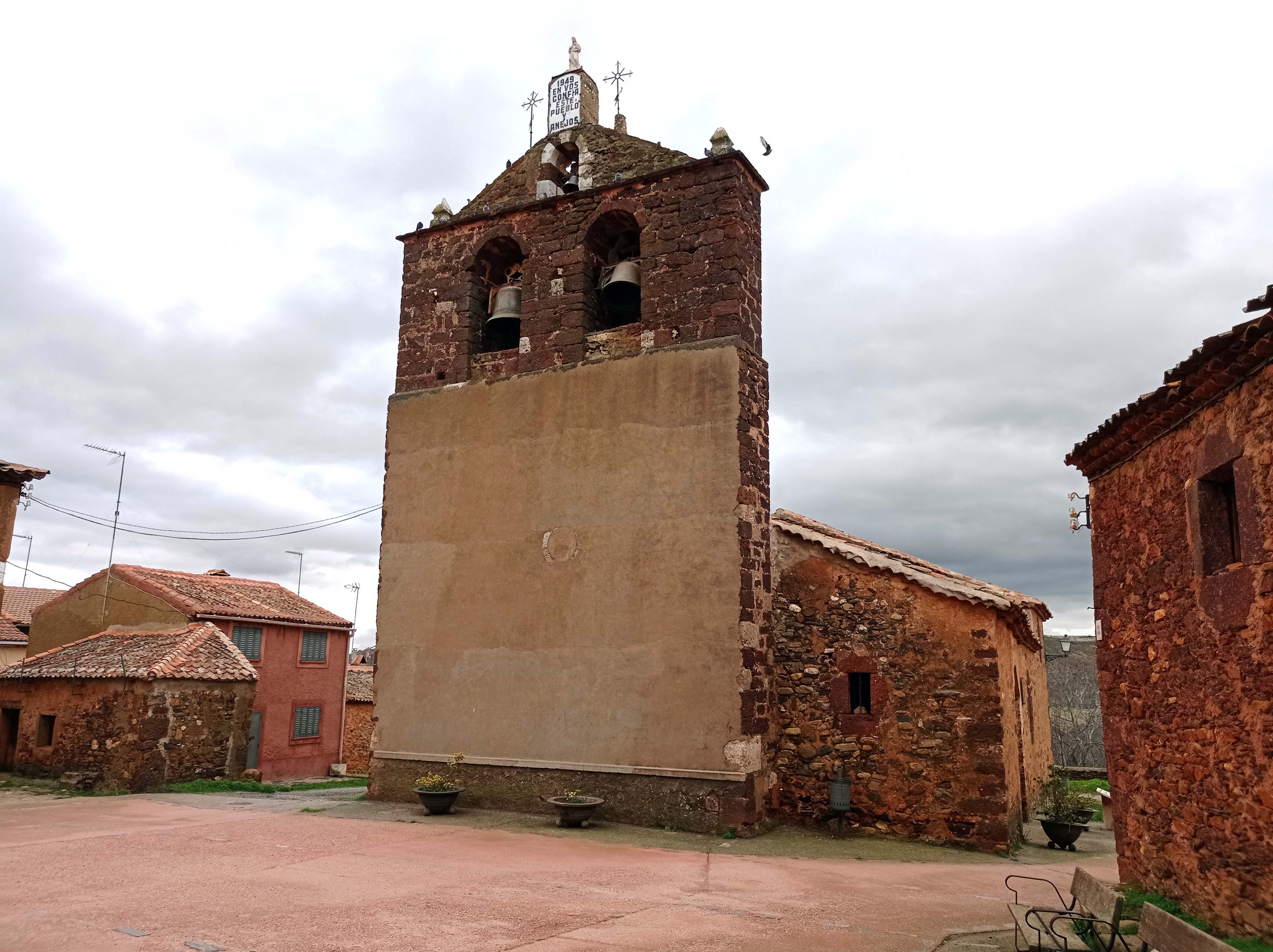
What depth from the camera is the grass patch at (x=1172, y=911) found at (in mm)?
5512

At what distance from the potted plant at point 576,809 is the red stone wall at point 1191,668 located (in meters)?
5.91

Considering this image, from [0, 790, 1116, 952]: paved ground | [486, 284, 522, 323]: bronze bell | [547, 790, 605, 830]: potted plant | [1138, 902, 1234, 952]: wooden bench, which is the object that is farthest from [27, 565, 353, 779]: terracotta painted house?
[1138, 902, 1234, 952]: wooden bench

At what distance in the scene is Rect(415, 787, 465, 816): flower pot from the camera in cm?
1206

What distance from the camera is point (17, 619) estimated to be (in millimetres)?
28438

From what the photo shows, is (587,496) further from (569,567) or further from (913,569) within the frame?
(913,569)

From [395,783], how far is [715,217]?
9.38 m

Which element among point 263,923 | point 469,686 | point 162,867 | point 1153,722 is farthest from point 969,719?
point 162,867

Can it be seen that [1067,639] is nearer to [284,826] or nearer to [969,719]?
[969,719]

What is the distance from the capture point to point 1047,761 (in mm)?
16906

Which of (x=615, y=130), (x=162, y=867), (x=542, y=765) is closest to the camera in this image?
(x=162, y=867)

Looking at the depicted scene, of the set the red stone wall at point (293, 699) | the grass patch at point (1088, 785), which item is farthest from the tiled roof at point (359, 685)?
the grass patch at point (1088, 785)

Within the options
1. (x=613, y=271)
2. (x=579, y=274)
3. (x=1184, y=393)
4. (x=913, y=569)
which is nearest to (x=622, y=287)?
(x=613, y=271)

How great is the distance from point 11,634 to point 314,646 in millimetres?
8491

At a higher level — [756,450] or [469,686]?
[756,450]
